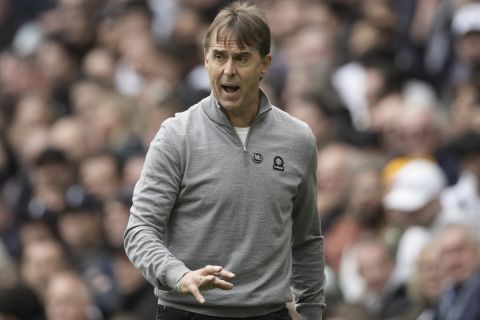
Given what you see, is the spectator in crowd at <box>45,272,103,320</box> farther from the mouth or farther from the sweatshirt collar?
the mouth

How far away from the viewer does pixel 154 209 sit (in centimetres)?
487

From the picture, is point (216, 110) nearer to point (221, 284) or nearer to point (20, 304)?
point (221, 284)

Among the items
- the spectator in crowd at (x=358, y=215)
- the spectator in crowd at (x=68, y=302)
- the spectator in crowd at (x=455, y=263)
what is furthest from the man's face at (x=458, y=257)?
the spectator in crowd at (x=68, y=302)

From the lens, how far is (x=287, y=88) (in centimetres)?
1081

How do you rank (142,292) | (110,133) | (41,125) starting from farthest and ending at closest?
(41,125), (110,133), (142,292)

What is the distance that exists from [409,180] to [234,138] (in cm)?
378

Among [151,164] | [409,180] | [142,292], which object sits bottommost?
[142,292]

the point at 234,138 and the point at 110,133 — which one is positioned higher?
the point at 234,138

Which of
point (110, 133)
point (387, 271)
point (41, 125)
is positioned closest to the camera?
point (387, 271)

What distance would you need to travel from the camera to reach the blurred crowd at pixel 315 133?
8.34m

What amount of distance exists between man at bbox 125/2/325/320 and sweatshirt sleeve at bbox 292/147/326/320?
167 millimetres

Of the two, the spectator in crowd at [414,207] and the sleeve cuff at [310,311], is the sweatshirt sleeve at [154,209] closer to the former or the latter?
the sleeve cuff at [310,311]

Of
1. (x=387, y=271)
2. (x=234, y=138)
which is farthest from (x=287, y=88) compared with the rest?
(x=234, y=138)

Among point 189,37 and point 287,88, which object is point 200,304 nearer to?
point 287,88
